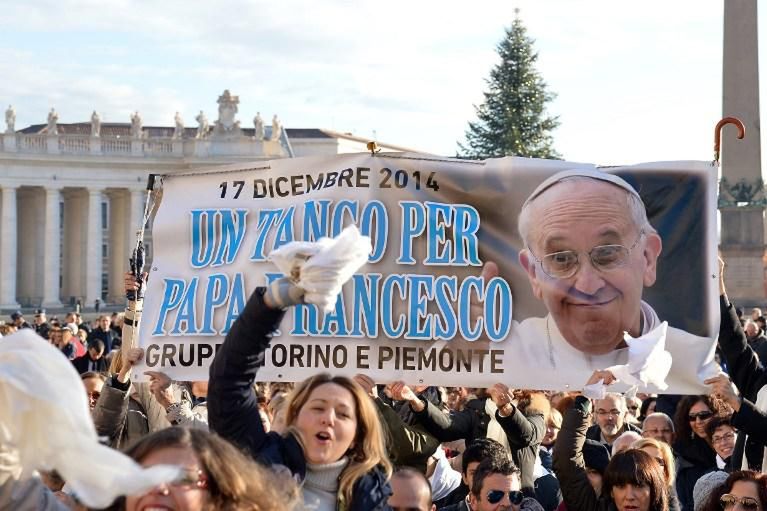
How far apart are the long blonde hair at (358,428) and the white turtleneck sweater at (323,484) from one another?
0.08 ft

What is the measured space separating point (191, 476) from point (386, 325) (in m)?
3.71

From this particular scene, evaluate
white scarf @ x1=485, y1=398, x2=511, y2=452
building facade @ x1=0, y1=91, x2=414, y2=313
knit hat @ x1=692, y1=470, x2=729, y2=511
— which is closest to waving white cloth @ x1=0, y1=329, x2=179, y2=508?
knit hat @ x1=692, y1=470, x2=729, y2=511

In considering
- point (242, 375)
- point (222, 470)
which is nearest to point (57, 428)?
point (222, 470)

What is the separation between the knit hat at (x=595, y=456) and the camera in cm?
625

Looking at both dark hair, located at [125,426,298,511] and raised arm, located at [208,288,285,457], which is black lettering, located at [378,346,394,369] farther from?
dark hair, located at [125,426,298,511]

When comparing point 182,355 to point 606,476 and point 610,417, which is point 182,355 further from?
point 610,417

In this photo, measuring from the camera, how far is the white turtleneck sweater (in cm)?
401

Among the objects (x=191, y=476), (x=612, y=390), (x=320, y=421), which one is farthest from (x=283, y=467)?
(x=612, y=390)

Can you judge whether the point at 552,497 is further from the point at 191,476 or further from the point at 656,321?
the point at 191,476

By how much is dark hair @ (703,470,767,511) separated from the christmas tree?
52583 millimetres

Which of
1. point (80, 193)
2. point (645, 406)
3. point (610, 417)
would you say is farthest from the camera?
point (80, 193)

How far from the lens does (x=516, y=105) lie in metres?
58.3

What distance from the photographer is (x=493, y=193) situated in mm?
6973

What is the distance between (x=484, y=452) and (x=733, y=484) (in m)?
1.13
